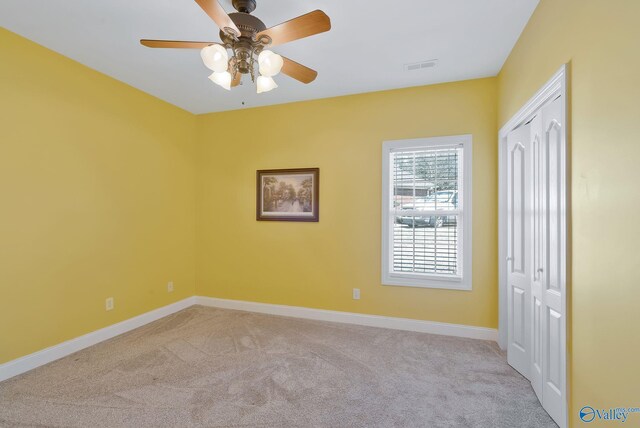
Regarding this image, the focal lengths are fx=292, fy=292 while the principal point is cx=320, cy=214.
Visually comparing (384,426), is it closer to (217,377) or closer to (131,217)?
(217,377)

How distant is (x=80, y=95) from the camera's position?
113 inches

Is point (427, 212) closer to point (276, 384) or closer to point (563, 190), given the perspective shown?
point (563, 190)

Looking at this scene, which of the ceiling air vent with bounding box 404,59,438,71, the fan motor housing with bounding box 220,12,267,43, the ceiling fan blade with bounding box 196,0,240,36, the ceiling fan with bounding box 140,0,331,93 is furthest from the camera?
the ceiling air vent with bounding box 404,59,438,71

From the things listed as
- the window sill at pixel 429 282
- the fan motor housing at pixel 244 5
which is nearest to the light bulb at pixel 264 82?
the fan motor housing at pixel 244 5

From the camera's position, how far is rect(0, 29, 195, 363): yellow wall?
2.38 meters

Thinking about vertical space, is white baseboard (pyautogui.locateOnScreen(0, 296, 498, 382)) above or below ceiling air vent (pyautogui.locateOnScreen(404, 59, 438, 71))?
below

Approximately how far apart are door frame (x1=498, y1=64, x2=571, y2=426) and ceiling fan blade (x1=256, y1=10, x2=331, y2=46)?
1389 mm

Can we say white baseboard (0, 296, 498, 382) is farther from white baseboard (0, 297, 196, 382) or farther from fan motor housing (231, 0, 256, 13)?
fan motor housing (231, 0, 256, 13)

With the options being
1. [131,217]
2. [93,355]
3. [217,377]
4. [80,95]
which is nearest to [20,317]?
[93,355]

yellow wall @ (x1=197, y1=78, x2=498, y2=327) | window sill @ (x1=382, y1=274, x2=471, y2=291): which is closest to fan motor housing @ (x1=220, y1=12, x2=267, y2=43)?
yellow wall @ (x1=197, y1=78, x2=498, y2=327)

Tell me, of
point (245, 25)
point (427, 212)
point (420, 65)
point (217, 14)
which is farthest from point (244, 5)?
point (427, 212)

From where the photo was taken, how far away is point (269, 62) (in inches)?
70.4

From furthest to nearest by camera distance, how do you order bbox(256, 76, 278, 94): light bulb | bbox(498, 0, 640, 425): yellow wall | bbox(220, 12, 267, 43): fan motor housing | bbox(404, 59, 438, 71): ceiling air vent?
bbox(404, 59, 438, 71): ceiling air vent
bbox(256, 76, 278, 94): light bulb
bbox(220, 12, 267, 43): fan motor housing
bbox(498, 0, 640, 425): yellow wall

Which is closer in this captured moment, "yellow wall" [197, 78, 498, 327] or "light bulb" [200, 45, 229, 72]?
"light bulb" [200, 45, 229, 72]
